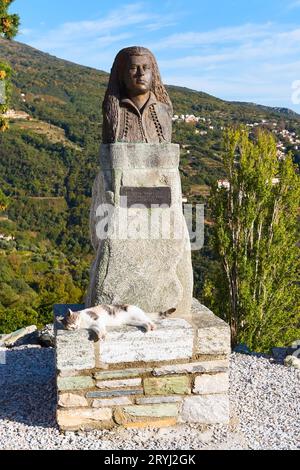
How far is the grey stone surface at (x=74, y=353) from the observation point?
13.1ft

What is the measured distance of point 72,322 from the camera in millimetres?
4094

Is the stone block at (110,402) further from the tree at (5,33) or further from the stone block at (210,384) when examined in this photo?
the tree at (5,33)

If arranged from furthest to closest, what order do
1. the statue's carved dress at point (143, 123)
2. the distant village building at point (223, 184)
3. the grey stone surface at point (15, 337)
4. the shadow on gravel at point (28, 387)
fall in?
the distant village building at point (223, 184) → the grey stone surface at point (15, 337) → the statue's carved dress at point (143, 123) → the shadow on gravel at point (28, 387)

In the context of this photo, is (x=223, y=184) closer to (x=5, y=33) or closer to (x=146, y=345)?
(x=146, y=345)

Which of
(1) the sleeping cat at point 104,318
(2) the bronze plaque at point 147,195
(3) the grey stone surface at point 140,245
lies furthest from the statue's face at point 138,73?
(1) the sleeping cat at point 104,318

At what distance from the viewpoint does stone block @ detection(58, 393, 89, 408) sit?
3990 millimetres

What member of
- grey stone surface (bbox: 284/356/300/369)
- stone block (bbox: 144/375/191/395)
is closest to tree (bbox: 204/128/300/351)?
grey stone surface (bbox: 284/356/300/369)

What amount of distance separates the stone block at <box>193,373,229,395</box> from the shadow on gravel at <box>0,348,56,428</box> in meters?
1.17

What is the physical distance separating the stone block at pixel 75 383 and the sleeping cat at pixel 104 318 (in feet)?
1.06

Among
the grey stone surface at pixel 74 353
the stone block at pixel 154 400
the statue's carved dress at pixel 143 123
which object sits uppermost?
the statue's carved dress at pixel 143 123

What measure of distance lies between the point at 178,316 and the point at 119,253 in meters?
0.75

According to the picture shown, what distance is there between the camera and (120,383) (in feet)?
13.3

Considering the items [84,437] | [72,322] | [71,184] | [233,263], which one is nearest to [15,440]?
[84,437]

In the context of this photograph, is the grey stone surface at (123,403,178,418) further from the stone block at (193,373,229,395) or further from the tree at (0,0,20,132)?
the tree at (0,0,20,132)
